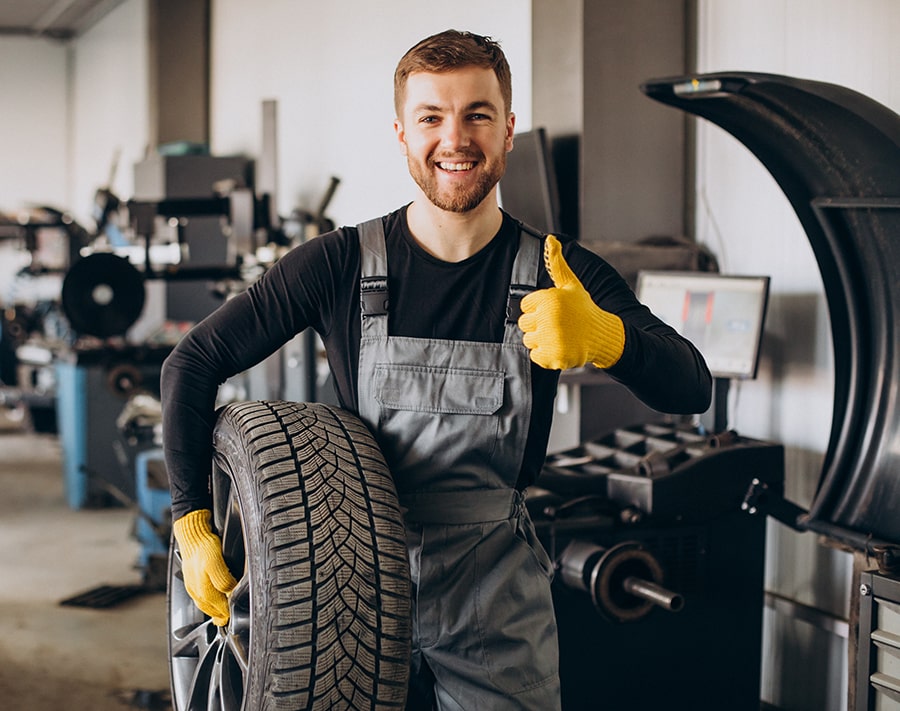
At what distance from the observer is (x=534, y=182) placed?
3.16 meters

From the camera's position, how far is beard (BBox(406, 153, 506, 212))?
1562mm

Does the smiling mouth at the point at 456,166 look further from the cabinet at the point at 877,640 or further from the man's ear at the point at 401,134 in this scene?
the cabinet at the point at 877,640

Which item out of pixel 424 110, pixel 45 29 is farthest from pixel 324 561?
pixel 45 29

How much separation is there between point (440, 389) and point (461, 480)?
14 centimetres

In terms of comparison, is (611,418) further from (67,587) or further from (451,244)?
(67,587)

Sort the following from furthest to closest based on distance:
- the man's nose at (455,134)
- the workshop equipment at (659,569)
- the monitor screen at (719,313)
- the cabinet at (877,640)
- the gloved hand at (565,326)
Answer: the monitor screen at (719,313), the workshop equipment at (659,569), the cabinet at (877,640), the man's nose at (455,134), the gloved hand at (565,326)

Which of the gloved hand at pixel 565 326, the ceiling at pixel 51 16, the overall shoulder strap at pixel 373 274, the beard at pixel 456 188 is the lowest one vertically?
the gloved hand at pixel 565 326

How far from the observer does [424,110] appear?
62.0 inches

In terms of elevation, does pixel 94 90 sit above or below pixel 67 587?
above

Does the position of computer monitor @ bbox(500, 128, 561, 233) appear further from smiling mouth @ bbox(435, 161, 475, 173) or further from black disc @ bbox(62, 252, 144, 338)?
black disc @ bbox(62, 252, 144, 338)

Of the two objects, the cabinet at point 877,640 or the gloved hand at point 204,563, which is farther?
the cabinet at point 877,640

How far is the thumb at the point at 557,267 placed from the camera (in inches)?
57.9

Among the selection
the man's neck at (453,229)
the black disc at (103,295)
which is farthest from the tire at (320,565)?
the black disc at (103,295)

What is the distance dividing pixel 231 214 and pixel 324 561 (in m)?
3.43
